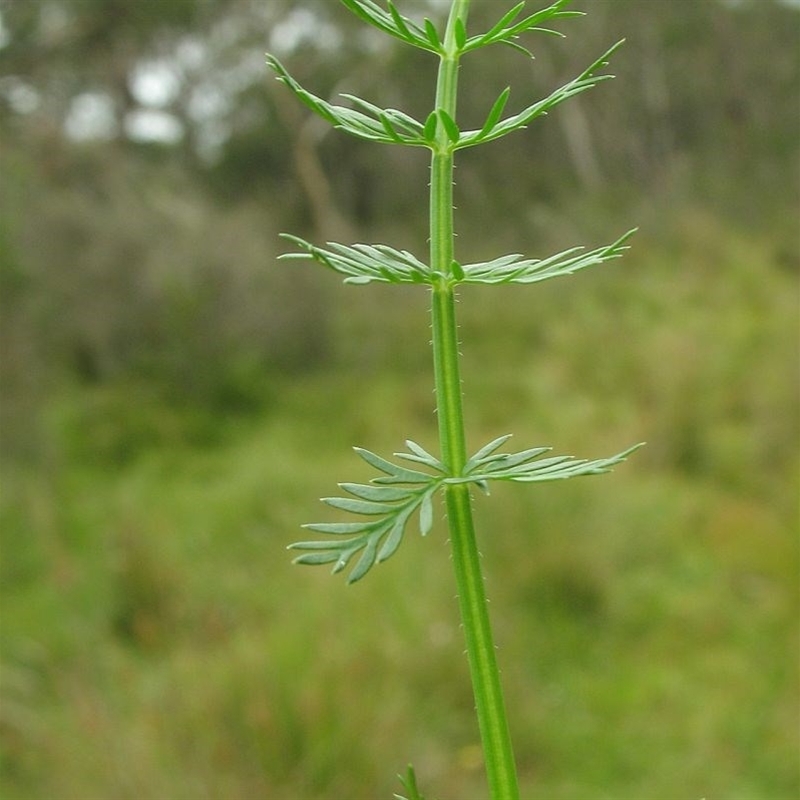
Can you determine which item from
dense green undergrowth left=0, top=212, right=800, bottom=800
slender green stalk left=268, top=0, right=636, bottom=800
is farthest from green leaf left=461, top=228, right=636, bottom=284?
dense green undergrowth left=0, top=212, right=800, bottom=800

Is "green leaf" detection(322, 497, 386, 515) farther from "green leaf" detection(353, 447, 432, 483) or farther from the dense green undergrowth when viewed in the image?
the dense green undergrowth

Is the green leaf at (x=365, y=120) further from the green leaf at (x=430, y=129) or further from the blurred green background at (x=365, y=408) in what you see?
the blurred green background at (x=365, y=408)

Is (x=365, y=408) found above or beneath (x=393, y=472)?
above

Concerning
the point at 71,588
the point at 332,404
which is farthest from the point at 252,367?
the point at 71,588

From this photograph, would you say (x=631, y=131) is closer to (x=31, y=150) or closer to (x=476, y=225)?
(x=476, y=225)

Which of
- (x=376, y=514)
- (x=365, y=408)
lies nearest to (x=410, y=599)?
(x=365, y=408)

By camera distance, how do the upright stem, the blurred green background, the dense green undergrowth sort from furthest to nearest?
the blurred green background < the dense green undergrowth < the upright stem

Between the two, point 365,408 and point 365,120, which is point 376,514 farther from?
point 365,408
